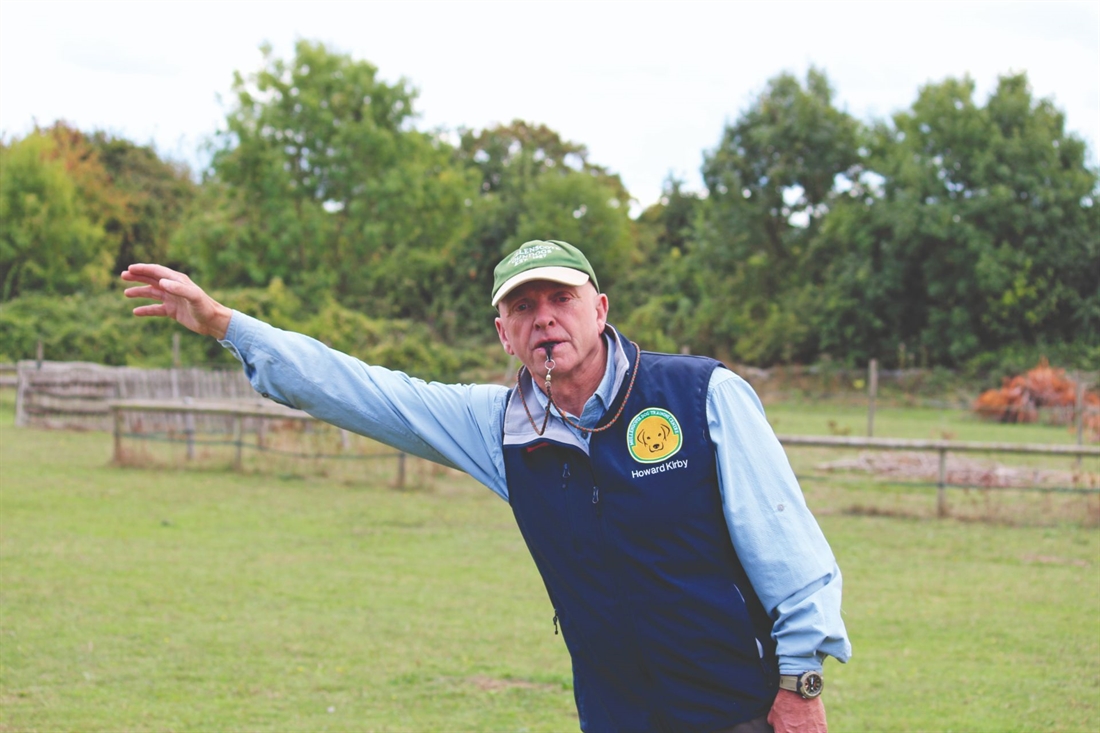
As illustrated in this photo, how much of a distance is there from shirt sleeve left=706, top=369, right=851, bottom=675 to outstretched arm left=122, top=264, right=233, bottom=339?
1.29 m

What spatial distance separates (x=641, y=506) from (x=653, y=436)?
174 millimetres

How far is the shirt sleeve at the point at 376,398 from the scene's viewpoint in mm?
2922

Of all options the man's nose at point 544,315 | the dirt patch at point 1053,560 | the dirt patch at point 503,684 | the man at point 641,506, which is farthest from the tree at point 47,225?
the man's nose at point 544,315

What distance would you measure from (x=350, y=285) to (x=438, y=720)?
35676 millimetres

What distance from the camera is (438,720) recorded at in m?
5.84

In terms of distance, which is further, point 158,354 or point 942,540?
point 158,354

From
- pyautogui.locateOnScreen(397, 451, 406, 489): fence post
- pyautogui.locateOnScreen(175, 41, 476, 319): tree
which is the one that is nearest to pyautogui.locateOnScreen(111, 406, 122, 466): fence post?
pyautogui.locateOnScreen(397, 451, 406, 489): fence post

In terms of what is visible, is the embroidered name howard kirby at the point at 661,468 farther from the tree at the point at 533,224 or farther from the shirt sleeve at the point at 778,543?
the tree at the point at 533,224

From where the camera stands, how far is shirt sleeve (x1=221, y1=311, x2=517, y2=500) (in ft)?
9.59

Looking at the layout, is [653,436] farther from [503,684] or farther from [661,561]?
[503,684]

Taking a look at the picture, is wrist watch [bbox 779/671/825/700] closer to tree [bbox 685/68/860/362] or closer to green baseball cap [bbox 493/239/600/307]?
green baseball cap [bbox 493/239/600/307]

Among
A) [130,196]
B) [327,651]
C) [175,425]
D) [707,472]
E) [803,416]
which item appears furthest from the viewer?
[130,196]

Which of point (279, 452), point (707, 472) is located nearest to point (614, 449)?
point (707, 472)

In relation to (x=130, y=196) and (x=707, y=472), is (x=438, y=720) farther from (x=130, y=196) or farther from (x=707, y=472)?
(x=130, y=196)
